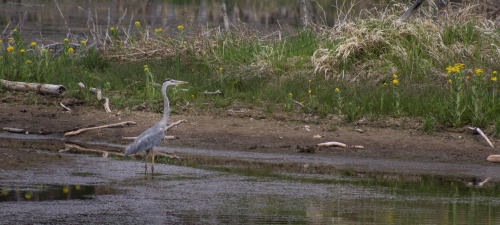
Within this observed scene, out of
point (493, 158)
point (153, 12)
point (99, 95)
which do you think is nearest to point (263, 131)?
point (99, 95)

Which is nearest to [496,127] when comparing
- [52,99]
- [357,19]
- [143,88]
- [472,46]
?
[472,46]

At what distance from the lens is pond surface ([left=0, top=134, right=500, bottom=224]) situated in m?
6.27

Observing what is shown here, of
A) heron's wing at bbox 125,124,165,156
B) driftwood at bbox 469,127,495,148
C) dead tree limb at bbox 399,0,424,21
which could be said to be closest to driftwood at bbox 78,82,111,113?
heron's wing at bbox 125,124,165,156

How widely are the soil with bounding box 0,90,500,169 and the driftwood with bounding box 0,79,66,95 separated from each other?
0.22 m

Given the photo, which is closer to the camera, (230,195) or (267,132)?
(230,195)

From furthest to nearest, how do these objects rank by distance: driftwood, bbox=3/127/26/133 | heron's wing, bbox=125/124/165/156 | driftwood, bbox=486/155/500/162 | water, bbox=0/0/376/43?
water, bbox=0/0/376/43
driftwood, bbox=3/127/26/133
driftwood, bbox=486/155/500/162
heron's wing, bbox=125/124/165/156

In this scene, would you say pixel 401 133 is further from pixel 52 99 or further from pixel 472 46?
pixel 52 99

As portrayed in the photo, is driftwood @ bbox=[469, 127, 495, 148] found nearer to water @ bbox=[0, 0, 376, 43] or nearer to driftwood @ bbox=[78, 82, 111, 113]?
driftwood @ bbox=[78, 82, 111, 113]

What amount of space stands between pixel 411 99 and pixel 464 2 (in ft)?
16.4

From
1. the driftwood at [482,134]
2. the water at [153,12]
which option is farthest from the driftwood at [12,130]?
the water at [153,12]

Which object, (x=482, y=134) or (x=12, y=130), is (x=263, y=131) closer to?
(x=482, y=134)

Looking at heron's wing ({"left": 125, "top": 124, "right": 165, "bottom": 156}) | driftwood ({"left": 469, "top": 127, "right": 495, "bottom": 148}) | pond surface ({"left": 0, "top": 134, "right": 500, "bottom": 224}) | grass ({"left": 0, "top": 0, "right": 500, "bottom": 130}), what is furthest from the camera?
grass ({"left": 0, "top": 0, "right": 500, "bottom": 130})

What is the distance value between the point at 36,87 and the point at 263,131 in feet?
16.5

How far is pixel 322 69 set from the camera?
13.3 metres
